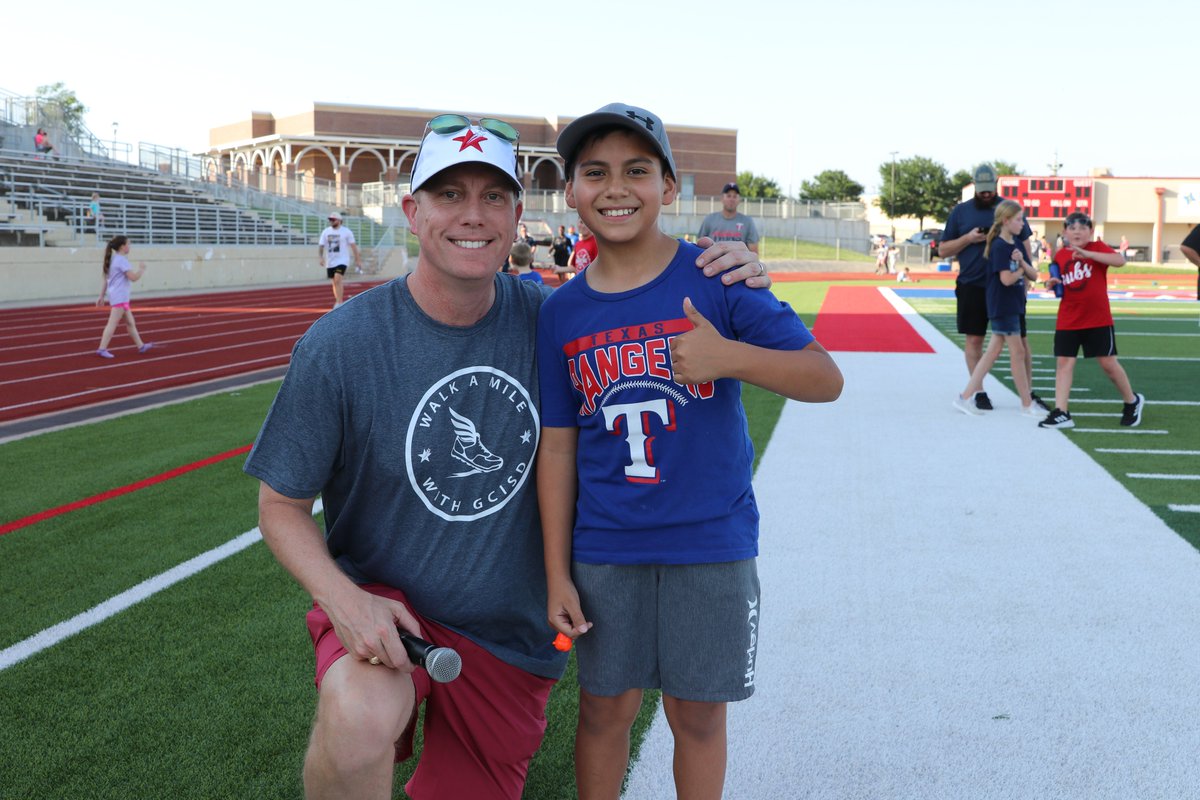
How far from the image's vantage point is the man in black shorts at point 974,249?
30.1 feet

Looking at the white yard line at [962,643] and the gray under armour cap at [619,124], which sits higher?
the gray under armour cap at [619,124]

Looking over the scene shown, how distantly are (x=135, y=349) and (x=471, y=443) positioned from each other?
1363 cm

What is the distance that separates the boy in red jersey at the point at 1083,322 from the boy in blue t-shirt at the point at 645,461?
6.90 meters

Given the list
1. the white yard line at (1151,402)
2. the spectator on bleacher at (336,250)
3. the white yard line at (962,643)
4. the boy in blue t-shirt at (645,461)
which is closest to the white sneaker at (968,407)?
the white yard line at (1151,402)

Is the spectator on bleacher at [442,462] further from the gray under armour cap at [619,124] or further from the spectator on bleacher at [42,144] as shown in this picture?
the spectator on bleacher at [42,144]

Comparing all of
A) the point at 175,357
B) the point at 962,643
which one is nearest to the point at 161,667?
the point at 962,643

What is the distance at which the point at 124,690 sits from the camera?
360 cm

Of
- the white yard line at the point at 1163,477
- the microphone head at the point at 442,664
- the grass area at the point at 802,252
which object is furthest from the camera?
the grass area at the point at 802,252

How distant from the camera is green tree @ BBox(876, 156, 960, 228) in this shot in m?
91.7

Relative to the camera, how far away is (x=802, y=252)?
57.7 meters

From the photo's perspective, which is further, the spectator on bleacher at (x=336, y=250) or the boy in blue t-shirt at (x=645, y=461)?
the spectator on bleacher at (x=336, y=250)

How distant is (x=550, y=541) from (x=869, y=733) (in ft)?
4.71

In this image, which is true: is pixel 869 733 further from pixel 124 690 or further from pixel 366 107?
pixel 366 107

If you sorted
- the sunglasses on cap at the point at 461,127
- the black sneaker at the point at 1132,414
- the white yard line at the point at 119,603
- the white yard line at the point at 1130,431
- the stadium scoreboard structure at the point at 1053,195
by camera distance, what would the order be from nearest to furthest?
the sunglasses on cap at the point at 461,127, the white yard line at the point at 119,603, the white yard line at the point at 1130,431, the black sneaker at the point at 1132,414, the stadium scoreboard structure at the point at 1053,195
